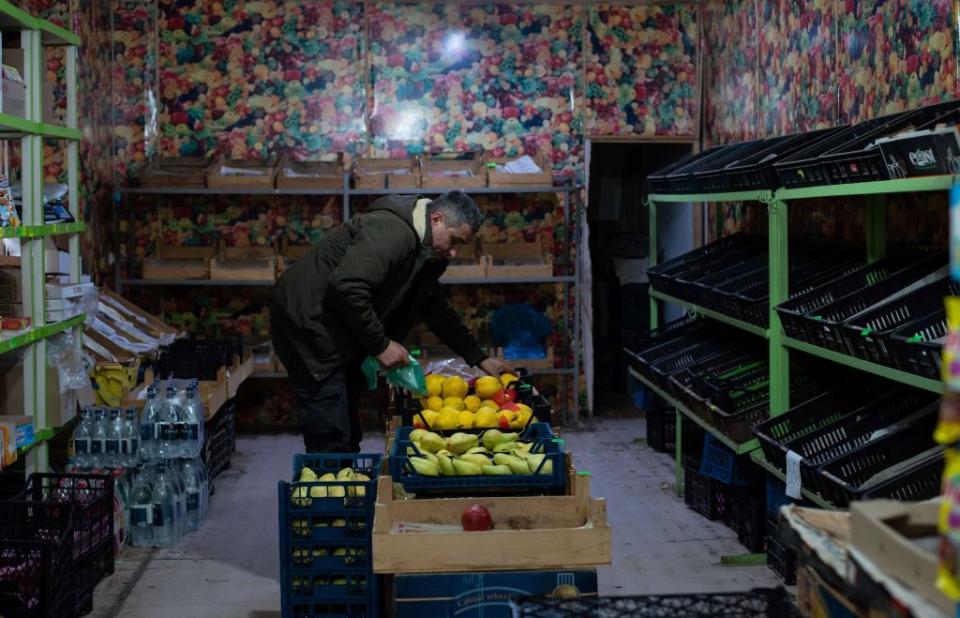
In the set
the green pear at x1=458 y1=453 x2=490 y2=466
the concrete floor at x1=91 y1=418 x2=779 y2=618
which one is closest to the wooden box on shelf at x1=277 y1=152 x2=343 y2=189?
the concrete floor at x1=91 y1=418 x2=779 y2=618

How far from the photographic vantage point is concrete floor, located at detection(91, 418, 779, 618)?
4.73m

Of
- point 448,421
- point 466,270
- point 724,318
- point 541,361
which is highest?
point 466,270

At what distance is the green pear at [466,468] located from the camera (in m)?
3.60

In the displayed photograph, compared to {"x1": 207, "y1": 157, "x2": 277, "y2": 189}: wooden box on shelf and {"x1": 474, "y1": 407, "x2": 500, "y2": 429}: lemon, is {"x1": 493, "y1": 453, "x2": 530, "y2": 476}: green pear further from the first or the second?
{"x1": 207, "y1": 157, "x2": 277, "y2": 189}: wooden box on shelf

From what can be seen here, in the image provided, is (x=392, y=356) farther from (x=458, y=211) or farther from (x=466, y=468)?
(x=466, y=468)

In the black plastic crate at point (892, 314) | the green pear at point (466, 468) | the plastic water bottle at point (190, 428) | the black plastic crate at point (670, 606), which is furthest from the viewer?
the plastic water bottle at point (190, 428)

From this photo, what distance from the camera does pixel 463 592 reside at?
3.39m

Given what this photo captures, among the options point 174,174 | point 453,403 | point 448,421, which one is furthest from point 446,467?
point 174,174

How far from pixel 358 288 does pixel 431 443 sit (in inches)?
34.4

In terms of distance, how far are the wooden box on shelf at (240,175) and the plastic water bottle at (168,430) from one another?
A: 272 centimetres

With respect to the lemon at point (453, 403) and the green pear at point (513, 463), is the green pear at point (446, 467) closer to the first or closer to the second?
the green pear at point (513, 463)

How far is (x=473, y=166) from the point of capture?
27.4 ft

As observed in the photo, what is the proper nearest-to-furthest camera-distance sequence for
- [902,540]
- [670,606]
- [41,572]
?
[902,540]
[670,606]
[41,572]

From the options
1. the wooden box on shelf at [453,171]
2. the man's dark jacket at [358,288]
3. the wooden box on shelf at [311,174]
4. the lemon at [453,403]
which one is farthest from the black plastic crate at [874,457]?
the wooden box on shelf at [311,174]
